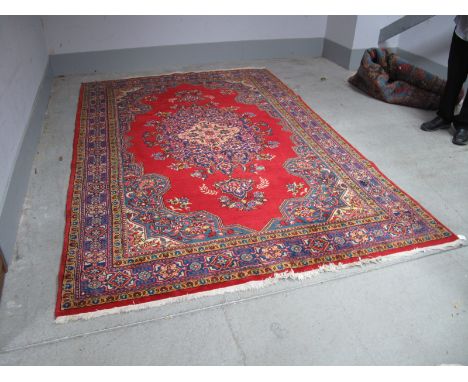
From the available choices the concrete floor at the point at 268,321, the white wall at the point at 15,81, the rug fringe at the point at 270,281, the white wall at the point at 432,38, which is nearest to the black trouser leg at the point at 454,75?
the concrete floor at the point at 268,321

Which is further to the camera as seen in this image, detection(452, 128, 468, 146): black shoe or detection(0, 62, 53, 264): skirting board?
detection(452, 128, 468, 146): black shoe

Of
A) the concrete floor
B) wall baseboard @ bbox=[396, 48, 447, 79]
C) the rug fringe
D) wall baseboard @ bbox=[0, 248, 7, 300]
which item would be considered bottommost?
the concrete floor

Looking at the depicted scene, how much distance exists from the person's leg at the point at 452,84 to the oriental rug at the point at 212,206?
86 centimetres

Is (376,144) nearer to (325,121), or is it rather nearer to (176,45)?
(325,121)

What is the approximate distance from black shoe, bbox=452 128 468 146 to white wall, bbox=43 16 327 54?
104 inches

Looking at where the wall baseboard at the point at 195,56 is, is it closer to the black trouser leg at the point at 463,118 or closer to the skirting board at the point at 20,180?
the skirting board at the point at 20,180

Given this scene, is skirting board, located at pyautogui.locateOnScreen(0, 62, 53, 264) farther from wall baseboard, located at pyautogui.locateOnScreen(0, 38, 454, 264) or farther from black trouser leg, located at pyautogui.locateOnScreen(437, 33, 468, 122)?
black trouser leg, located at pyautogui.locateOnScreen(437, 33, 468, 122)

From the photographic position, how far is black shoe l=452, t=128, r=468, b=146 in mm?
2814

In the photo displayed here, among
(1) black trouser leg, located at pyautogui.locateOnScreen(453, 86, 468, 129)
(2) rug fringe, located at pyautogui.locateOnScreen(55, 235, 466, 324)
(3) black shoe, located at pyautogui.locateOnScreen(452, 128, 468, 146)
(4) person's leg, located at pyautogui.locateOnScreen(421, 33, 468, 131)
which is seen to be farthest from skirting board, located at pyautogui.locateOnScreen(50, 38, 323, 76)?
(2) rug fringe, located at pyautogui.locateOnScreen(55, 235, 466, 324)

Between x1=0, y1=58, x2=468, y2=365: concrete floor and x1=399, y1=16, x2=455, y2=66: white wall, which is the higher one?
x1=399, y1=16, x2=455, y2=66: white wall

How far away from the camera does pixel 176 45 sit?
441cm

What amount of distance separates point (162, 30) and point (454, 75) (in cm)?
305

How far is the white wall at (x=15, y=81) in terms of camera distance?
2.02 m

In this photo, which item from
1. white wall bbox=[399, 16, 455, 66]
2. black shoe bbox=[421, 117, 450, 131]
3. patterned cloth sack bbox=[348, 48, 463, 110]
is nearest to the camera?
black shoe bbox=[421, 117, 450, 131]
